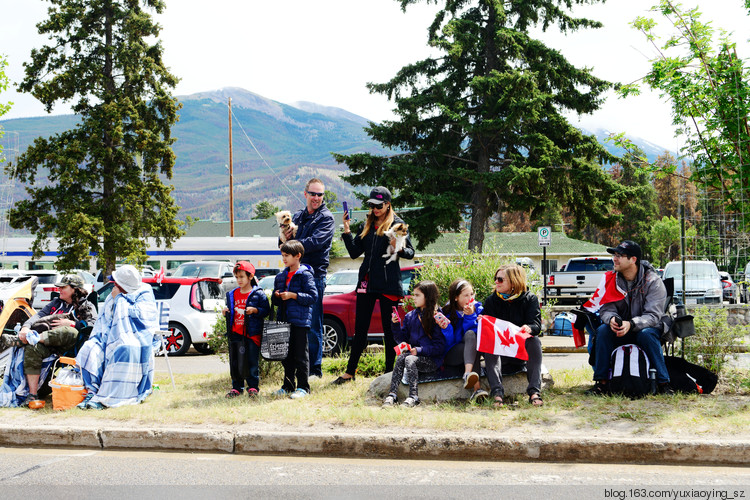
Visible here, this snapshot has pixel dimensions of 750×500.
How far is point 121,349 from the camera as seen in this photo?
7.15m

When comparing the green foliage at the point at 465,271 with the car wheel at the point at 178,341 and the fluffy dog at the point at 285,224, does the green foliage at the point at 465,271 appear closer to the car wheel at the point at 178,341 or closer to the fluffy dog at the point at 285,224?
the fluffy dog at the point at 285,224

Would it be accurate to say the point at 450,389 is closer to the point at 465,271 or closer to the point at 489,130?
the point at 465,271

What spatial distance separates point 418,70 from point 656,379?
2372cm

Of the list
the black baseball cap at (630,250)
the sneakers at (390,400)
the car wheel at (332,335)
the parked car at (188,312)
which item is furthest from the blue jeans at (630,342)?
the parked car at (188,312)

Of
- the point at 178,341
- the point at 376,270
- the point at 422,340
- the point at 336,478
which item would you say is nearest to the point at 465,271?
the point at 376,270

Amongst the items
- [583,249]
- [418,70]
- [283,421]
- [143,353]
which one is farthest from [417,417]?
[583,249]

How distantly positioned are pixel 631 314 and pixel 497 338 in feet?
4.87

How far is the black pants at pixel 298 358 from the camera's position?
23.6 feet

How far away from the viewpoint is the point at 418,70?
28.8 meters

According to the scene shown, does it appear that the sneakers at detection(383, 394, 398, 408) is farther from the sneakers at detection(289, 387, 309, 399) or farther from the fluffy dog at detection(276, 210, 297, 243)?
the fluffy dog at detection(276, 210, 297, 243)

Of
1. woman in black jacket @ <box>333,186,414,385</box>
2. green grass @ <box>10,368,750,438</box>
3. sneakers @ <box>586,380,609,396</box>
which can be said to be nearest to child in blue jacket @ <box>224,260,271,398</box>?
green grass @ <box>10,368,750,438</box>

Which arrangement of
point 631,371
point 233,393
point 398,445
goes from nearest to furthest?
point 398,445
point 631,371
point 233,393

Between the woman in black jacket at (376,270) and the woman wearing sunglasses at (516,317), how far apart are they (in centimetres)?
109

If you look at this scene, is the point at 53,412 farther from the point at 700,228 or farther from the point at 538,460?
the point at 700,228
